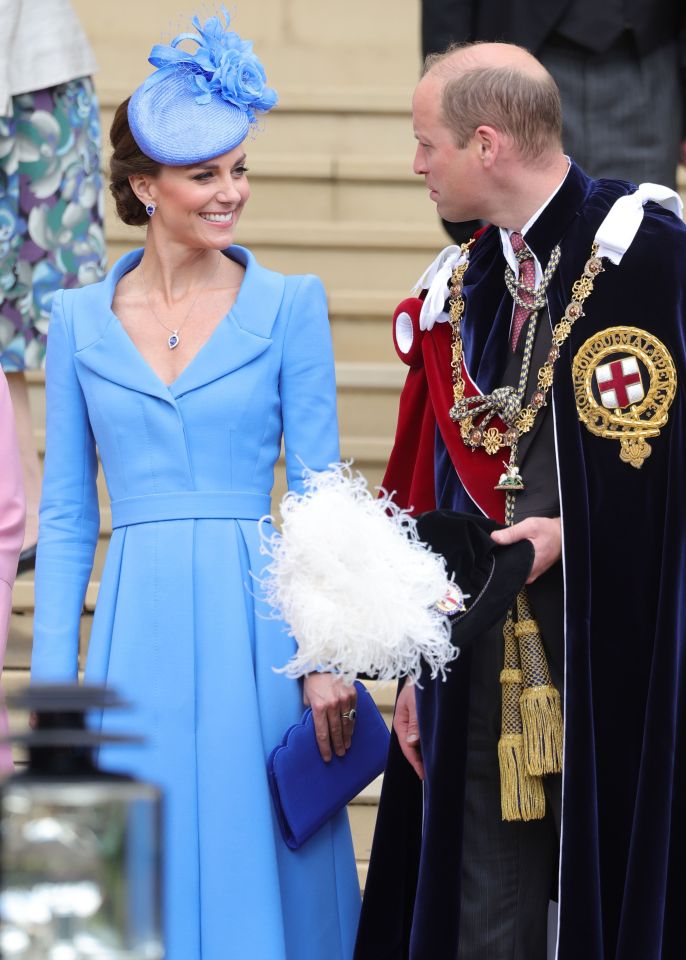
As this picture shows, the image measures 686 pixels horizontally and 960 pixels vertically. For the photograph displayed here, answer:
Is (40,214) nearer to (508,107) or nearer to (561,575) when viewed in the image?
(508,107)

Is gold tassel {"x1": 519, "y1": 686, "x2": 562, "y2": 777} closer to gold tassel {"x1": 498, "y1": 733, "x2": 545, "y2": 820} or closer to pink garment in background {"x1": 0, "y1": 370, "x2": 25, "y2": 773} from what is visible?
gold tassel {"x1": 498, "y1": 733, "x2": 545, "y2": 820}

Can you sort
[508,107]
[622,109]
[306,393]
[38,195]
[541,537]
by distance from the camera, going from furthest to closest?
1. [38,195]
2. [622,109]
3. [306,393]
4. [508,107]
5. [541,537]

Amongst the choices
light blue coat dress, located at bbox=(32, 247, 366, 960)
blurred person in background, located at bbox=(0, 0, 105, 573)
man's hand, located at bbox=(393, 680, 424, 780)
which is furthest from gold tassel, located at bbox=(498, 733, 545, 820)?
blurred person in background, located at bbox=(0, 0, 105, 573)

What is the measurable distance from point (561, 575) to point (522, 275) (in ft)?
1.76

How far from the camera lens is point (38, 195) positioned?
476 centimetres

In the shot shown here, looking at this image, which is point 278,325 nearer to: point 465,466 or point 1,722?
point 465,466

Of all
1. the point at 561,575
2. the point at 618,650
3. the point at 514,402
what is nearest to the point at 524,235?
the point at 514,402

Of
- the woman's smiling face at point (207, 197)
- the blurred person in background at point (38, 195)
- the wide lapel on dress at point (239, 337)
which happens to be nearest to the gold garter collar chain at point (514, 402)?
the wide lapel on dress at point (239, 337)

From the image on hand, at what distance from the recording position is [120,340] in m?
3.16

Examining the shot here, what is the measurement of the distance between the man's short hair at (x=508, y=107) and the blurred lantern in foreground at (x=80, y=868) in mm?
1884

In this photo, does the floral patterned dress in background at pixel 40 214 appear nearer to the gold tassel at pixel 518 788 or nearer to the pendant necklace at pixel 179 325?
the pendant necklace at pixel 179 325

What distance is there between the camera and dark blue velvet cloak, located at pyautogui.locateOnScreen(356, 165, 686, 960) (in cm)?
288

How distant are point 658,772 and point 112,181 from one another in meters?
1.47

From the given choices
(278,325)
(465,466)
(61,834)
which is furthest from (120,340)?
(61,834)
